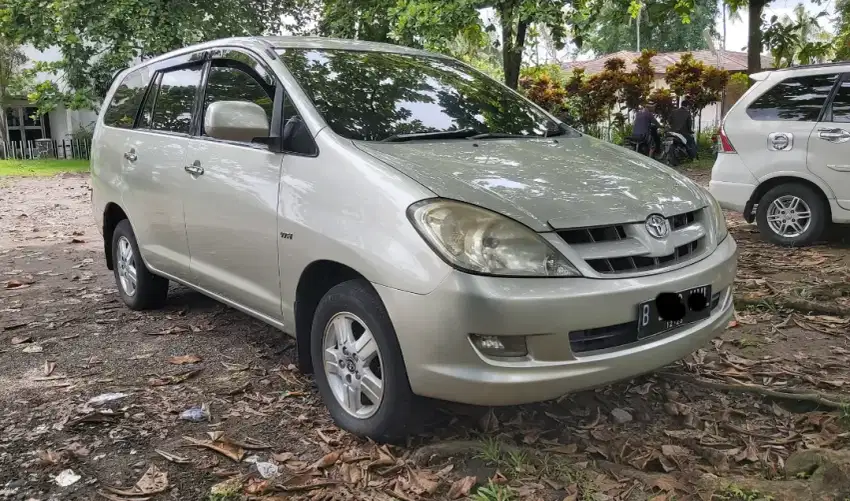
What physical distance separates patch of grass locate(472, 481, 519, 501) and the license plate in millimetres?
741

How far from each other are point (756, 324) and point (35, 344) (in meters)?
4.49

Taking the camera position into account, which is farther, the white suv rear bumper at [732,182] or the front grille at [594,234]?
the white suv rear bumper at [732,182]

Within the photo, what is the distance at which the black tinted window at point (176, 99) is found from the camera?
167 inches

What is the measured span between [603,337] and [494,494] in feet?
2.23

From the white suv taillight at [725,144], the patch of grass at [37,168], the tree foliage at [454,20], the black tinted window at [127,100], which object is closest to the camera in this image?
the black tinted window at [127,100]

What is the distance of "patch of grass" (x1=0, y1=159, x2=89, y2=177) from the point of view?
740 inches

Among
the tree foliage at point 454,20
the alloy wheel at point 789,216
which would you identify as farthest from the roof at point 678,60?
the alloy wheel at point 789,216

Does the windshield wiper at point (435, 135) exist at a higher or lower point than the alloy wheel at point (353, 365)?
higher

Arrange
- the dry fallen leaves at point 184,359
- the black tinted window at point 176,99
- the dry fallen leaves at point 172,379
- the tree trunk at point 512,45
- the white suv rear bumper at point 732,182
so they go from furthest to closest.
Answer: the tree trunk at point 512,45, the white suv rear bumper at point 732,182, the black tinted window at point 176,99, the dry fallen leaves at point 184,359, the dry fallen leaves at point 172,379

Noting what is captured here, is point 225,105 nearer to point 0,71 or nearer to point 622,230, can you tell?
point 622,230

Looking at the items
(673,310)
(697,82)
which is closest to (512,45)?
Result: (673,310)

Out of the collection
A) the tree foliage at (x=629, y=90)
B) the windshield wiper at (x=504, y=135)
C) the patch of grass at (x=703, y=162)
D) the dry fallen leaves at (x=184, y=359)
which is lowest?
the dry fallen leaves at (x=184, y=359)

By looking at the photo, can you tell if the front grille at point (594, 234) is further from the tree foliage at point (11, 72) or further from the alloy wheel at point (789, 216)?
the tree foliage at point (11, 72)

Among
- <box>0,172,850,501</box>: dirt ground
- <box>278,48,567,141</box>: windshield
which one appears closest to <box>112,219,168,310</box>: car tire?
<box>0,172,850,501</box>: dirt ground
